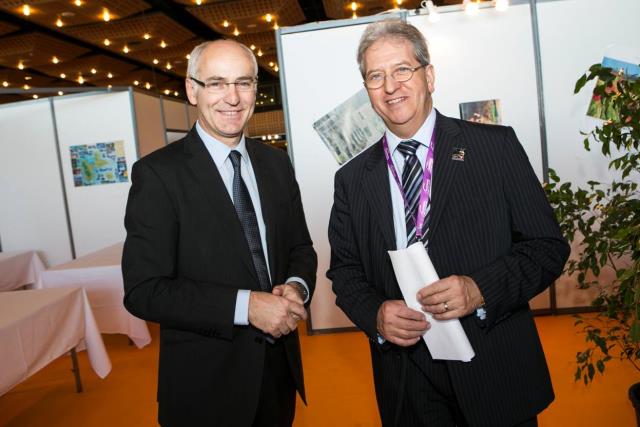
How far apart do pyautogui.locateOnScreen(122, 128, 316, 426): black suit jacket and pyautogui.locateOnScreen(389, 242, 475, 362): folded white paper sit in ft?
1.60

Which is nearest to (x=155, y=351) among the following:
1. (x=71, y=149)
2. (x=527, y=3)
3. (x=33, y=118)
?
(x=71, y=149)

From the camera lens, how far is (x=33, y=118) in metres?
6.30

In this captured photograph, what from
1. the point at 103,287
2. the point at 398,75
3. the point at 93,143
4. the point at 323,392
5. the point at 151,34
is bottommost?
the point at 323,392

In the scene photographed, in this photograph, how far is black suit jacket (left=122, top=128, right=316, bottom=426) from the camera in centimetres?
152

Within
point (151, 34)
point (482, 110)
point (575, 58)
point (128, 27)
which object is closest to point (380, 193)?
point (482, 110)

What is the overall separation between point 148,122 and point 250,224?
5.26 m

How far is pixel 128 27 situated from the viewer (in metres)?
10.2

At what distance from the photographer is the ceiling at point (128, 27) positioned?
904cm

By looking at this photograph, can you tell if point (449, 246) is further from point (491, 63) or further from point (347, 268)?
point (491, 63)

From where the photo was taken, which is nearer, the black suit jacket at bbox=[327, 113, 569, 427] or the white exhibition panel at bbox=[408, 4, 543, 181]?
the black suit jacket at bbox=[327, 113, 569, 427]

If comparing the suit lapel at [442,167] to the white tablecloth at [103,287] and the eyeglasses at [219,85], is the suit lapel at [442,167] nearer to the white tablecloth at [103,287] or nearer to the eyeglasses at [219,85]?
the eyeglasses at [219,85]

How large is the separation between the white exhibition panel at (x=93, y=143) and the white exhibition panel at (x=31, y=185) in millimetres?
141

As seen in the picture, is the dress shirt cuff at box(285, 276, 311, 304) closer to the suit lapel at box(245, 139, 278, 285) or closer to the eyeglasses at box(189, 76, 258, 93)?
the suit lapel at box(245, 139, 278, 285)

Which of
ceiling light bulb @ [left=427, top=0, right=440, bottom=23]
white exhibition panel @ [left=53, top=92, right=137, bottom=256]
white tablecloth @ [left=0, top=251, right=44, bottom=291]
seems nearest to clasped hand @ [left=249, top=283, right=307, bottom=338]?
ceiling light bulb @ [left=427, top=0, right=440, bottom=23]
